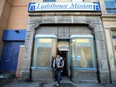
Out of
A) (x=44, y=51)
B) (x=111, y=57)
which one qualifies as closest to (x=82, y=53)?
(x=111, y=57)

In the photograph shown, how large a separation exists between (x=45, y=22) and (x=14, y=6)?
5.92 m

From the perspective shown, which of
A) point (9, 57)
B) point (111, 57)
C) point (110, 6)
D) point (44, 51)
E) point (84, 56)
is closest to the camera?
point (111, 57)

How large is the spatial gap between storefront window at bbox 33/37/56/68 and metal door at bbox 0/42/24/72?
3.64 metres

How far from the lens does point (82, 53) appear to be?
714 centimetres

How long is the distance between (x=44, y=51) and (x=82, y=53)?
2.99m

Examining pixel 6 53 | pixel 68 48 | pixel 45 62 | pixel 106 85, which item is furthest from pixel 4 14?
pixel 106 85

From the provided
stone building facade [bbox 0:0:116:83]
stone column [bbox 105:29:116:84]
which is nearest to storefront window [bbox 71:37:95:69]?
stone building facade [bbox 0:0:116:83]

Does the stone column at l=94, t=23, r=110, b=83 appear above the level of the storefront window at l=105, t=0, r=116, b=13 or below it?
below

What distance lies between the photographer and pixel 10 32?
32.3ft

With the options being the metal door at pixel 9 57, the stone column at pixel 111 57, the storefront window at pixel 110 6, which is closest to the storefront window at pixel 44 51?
the metal door at pixel 9 57

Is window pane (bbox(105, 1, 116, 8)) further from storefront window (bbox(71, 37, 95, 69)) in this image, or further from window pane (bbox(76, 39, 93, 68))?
window pane (bbox(76, 39, 93, 68))

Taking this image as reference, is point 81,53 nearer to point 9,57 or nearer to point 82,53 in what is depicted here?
point 82,53

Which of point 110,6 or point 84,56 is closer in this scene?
point 84,56

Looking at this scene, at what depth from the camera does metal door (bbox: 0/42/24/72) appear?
9344mm
